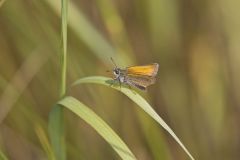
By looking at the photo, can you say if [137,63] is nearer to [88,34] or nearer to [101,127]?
[88,34]

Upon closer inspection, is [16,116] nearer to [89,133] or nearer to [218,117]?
[89,133]

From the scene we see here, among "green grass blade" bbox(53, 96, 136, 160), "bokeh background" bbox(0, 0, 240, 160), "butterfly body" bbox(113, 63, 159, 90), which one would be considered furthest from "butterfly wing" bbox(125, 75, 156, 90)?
"bokeh background" bbox(0, 0, 240, 160)

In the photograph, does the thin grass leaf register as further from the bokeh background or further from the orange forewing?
the orange forewing

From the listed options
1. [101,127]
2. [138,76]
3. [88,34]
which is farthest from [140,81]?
[88,34]

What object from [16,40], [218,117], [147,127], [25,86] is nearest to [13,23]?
[16,40]

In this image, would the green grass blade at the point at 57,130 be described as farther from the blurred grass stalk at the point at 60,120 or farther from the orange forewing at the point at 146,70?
the orange forewing at the point at 146,70

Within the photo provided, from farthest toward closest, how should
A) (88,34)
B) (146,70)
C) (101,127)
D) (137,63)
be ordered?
(137,63)
(88,34)
(146,70)
(101,127)
